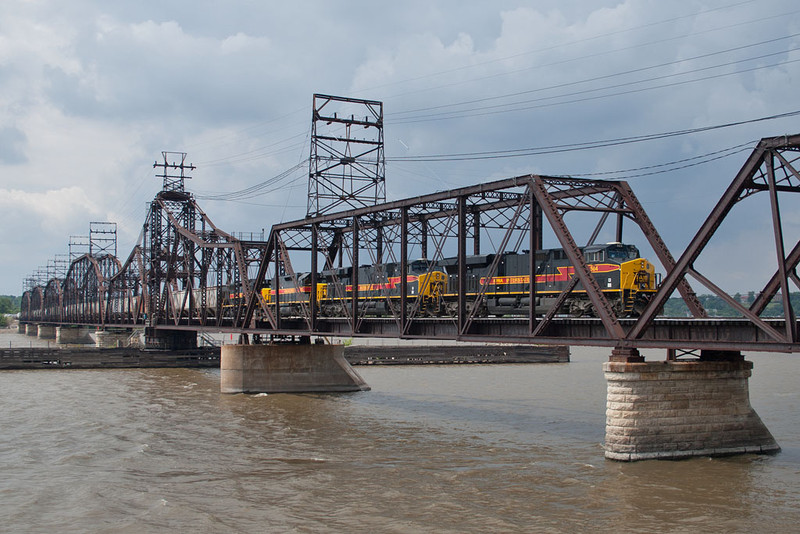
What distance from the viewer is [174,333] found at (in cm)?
8331

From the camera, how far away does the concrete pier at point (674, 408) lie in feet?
79.4

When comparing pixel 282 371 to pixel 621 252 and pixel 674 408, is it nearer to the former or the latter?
pixel 621 252

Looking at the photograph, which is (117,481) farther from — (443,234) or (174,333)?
(174,333)

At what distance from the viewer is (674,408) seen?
24.5m

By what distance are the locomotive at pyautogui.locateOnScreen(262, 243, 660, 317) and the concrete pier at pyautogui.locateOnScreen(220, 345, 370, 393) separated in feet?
13.9

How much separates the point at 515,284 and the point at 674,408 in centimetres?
1486

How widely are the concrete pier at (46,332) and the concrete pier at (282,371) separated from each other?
13715 centimetres

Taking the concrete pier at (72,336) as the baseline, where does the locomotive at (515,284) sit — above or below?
above

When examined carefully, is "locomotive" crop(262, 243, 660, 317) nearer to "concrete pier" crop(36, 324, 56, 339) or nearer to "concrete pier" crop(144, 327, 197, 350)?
"concrete pier" crop(144, 327, 197, 350)

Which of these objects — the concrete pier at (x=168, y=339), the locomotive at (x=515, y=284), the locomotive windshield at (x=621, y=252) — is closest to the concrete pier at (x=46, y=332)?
the concrete pier at (x=168, y=339)

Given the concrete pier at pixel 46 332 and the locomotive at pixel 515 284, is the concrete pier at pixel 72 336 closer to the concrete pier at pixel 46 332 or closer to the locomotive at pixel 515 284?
the concrete pier at pixel 46 332

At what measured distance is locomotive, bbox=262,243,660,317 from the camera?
33.9m

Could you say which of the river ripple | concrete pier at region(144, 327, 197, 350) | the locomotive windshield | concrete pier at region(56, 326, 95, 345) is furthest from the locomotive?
concrete pier at region(56, 326, 95, 345)

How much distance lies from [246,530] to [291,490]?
429 centimetres
